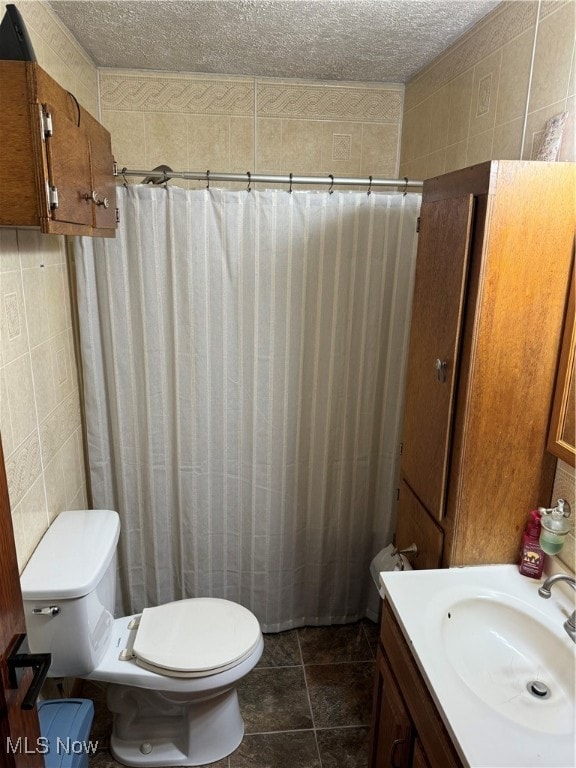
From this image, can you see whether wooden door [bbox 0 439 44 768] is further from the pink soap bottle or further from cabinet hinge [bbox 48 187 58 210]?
the pink soap bottle

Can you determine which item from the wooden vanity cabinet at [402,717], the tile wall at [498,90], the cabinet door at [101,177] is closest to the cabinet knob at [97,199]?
the cabinet door at [101,177]

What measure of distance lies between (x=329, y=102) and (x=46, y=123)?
1.55m

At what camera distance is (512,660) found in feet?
3.97

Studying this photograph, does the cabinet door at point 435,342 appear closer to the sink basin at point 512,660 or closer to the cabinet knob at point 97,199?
the sink basin at point 512,660

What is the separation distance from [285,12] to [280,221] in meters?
0.62

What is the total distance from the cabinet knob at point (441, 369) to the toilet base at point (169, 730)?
1.25m

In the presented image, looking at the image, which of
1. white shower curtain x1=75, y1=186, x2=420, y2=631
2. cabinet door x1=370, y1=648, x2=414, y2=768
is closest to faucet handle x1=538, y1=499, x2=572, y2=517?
cabinet door x1=370, y1=648, x2=414, y2=768

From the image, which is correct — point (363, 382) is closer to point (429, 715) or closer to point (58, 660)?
point (429, 715)

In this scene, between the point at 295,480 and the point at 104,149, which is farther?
the point at 295,480

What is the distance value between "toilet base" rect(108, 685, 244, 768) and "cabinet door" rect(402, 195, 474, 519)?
102 cm

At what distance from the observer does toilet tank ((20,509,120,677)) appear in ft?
4.81

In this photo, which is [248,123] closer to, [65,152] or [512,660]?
[65,152]

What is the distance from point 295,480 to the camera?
2160 millimetres

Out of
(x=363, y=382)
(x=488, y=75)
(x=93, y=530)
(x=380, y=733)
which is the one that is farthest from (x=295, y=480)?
(x=488, y=75)
